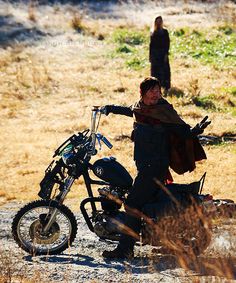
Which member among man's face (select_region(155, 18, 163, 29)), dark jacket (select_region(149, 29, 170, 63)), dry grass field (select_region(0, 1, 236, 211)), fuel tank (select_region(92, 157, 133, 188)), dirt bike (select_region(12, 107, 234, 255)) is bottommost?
dry grass field (select_region(0, 1, 236, 211))

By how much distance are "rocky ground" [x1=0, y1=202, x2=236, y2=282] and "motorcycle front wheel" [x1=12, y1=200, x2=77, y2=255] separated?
0.09 m

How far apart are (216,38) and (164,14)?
11.3 ft

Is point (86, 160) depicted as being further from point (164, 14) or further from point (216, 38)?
point (164, 14)

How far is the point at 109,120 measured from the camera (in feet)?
51.5

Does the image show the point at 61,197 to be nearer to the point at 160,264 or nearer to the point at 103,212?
the point at 103,212

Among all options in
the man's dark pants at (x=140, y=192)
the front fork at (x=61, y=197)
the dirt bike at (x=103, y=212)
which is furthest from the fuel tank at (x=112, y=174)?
the front fork at (x=61, y=197)

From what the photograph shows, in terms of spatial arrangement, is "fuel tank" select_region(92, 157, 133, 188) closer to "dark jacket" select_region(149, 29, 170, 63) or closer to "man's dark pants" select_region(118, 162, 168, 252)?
"man's dark pants" select_region(118, 162, 168, 252)

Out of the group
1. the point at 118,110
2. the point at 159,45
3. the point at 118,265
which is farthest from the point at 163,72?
the point at 118,265

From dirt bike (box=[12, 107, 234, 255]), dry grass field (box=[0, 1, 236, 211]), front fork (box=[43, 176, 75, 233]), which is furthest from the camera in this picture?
dry grass field (box=[0, 1, 236, 211])

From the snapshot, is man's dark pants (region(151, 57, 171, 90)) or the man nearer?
the man

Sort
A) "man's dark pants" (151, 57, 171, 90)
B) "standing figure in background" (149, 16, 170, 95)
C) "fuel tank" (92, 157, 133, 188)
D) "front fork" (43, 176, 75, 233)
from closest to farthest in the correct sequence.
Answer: "fuel tank" (92, 157, 133, 188), "front fork" (43, 176, 75, 233), "standing figure in background" (149, 16, 170, 95), "man's dark pants" (151, 57, 171, 90)

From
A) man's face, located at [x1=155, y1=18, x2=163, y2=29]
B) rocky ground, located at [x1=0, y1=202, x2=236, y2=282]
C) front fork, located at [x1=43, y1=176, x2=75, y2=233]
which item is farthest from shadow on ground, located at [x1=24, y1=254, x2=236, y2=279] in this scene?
man's face, located at [x1=155, y1=18, x2=163, y2=29]

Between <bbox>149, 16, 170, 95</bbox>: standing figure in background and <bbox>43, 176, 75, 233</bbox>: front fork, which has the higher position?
<bbox>43, 176, 75, 233</bbox>: front fork

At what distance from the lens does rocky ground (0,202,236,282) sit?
23.2ft
